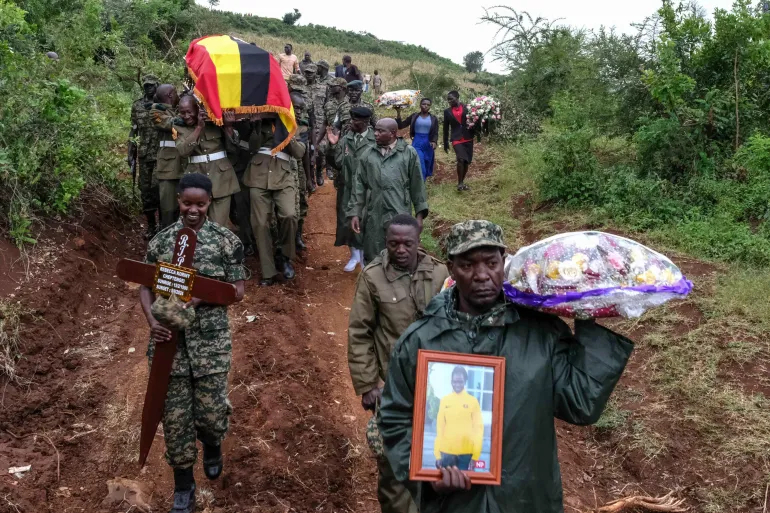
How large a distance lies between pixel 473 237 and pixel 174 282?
1962 millimetres

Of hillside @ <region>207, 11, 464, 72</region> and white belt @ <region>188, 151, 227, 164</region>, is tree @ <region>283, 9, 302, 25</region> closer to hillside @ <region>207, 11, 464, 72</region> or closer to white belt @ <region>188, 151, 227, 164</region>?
hillside @ <region>207, 11, 464, 72</region>

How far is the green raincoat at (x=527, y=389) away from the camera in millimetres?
2578

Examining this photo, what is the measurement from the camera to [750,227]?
891cm

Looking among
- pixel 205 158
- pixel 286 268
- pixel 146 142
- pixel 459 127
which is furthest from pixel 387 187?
pixel 459 127

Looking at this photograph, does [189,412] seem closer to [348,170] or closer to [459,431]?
[459,431]

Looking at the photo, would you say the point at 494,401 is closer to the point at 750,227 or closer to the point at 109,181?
the point at 750,227

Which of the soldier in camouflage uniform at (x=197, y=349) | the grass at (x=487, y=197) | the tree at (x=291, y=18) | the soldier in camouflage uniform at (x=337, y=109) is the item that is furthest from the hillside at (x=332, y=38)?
the soldier in camouflage uniform at (x=197, y=349)

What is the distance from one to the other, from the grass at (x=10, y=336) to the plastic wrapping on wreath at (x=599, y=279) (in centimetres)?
493

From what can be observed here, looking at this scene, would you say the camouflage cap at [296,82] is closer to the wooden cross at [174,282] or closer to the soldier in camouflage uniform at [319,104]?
the soldier in camouflage uniform at [319,104]

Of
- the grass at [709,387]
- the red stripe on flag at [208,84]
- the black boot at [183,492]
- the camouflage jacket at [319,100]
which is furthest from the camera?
the camouflage jacket at [319,100]

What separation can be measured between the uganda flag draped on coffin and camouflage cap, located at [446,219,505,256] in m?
4.96

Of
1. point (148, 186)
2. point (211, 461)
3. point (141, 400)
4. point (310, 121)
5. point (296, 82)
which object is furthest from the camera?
point (310, 121)

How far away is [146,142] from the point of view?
932 centimetres

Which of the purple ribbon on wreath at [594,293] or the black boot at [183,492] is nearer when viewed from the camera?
the purple ribbon on wreath at [594,293]
